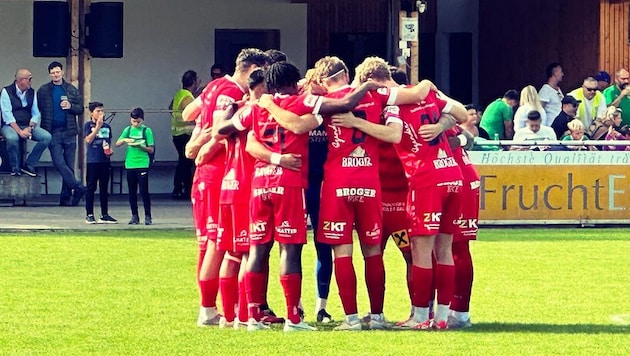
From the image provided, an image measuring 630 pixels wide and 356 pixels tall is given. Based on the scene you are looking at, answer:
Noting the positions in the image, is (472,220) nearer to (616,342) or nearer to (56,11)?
(616,342)

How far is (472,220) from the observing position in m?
12.0

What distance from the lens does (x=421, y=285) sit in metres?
11.6

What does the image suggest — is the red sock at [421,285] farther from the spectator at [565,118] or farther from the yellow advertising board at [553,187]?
the spectator at [565,118]

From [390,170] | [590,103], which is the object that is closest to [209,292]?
[390,170]

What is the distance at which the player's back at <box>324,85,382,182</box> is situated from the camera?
1140 centimetres

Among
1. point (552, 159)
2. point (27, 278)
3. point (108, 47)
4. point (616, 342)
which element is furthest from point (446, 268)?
point (108, 47)

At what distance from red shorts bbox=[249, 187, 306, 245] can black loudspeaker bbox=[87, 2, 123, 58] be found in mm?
12514

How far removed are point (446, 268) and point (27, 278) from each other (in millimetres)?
4906

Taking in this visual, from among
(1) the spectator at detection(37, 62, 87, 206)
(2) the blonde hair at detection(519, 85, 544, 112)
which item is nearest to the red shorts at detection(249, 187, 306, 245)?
(2) the blonde hair at detection(519, 85, 544, 112)

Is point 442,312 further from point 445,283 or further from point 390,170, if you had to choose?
point 390,170

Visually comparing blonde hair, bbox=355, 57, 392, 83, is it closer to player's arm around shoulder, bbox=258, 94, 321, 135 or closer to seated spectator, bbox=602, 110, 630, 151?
player's arm around shoulder, bbox=258, 94, 321, 135

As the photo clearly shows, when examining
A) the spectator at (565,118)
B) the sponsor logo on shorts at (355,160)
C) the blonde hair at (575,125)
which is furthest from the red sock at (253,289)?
the spectator at (565,118)

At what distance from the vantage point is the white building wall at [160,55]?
2750cm

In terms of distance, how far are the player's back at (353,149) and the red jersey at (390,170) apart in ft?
1.24
